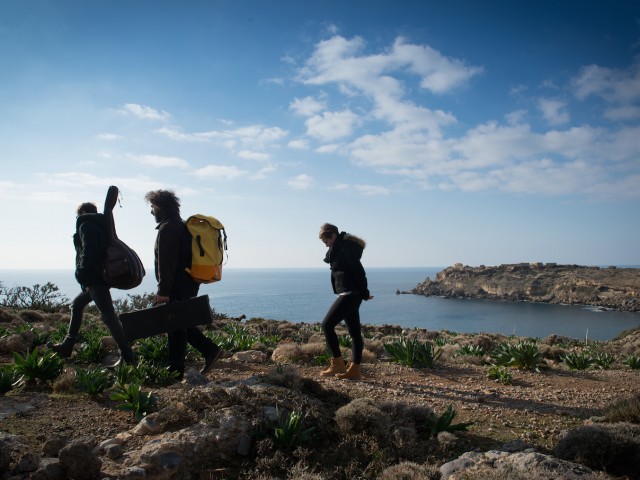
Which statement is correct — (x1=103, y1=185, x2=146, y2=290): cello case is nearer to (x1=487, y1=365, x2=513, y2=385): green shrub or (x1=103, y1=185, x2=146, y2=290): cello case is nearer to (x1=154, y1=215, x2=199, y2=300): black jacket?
(x1=154, y1=215, x2=199, y2=300): black jacket

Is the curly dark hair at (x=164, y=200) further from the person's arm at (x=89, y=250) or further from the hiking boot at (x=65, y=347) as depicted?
the hiking boot at (x=65, y=347)

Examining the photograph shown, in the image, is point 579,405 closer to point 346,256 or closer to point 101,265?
point 346,256

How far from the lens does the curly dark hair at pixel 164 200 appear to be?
488 centimetres

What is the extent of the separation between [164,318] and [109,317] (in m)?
0.93

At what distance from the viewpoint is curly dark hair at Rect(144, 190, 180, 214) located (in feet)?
16.0

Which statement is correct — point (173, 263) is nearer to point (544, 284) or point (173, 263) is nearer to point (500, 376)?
point (500, 376)

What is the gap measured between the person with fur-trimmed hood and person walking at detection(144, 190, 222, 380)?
1470mm

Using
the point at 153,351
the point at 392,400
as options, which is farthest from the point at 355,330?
the point at 153,351

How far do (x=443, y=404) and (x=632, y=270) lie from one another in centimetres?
8534

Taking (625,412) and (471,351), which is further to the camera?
(471,351)

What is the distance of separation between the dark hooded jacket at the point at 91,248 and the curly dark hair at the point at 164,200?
2.17 feet

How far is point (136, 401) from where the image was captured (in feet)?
12.6

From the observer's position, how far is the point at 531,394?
205 inches

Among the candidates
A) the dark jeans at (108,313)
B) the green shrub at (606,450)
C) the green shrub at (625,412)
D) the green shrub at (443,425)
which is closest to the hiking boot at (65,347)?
the dark jeans at (108,313)
